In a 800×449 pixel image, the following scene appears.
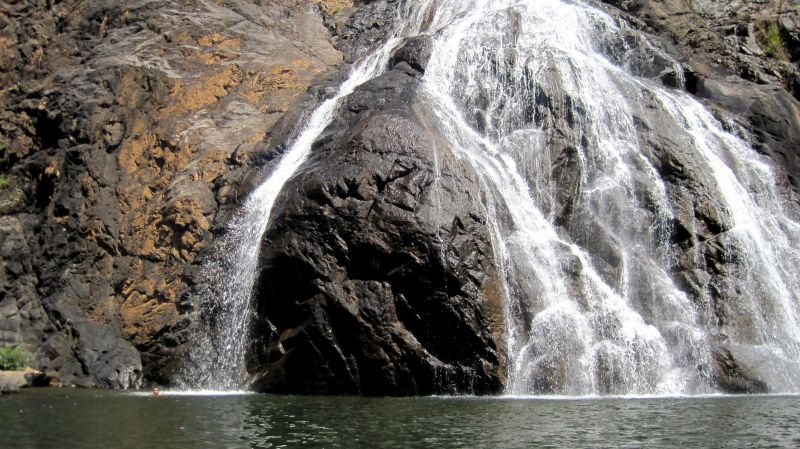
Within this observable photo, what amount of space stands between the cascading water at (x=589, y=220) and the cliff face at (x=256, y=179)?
1027mm

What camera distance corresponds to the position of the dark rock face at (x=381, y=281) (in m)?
19.0

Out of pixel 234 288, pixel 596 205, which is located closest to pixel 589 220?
pixel 596 205

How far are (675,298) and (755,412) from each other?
686cm

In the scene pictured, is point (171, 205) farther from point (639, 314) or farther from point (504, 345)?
point (639, 314)

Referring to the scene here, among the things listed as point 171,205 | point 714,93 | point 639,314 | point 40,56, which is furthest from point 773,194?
point 40,56

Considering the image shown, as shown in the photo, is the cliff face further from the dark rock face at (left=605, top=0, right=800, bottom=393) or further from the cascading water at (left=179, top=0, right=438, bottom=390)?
the cascading water at (left=179, top=0, right=438, bottom=390)

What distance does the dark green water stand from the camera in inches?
473

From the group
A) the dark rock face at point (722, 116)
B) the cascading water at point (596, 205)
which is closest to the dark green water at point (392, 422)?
the cascading water at point (596, 205)

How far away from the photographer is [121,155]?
92.2 feet

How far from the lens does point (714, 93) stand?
29.8 meters

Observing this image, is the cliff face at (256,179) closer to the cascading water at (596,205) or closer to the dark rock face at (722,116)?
the dark rock face at (722,116)

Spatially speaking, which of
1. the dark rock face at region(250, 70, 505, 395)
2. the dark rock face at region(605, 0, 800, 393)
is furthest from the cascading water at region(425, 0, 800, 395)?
the dark rock face at region(250, 70, 505, 395)

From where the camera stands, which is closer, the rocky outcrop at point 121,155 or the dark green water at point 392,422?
the dark green water at point 392,422

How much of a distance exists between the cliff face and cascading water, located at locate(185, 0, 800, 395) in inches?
40.4
